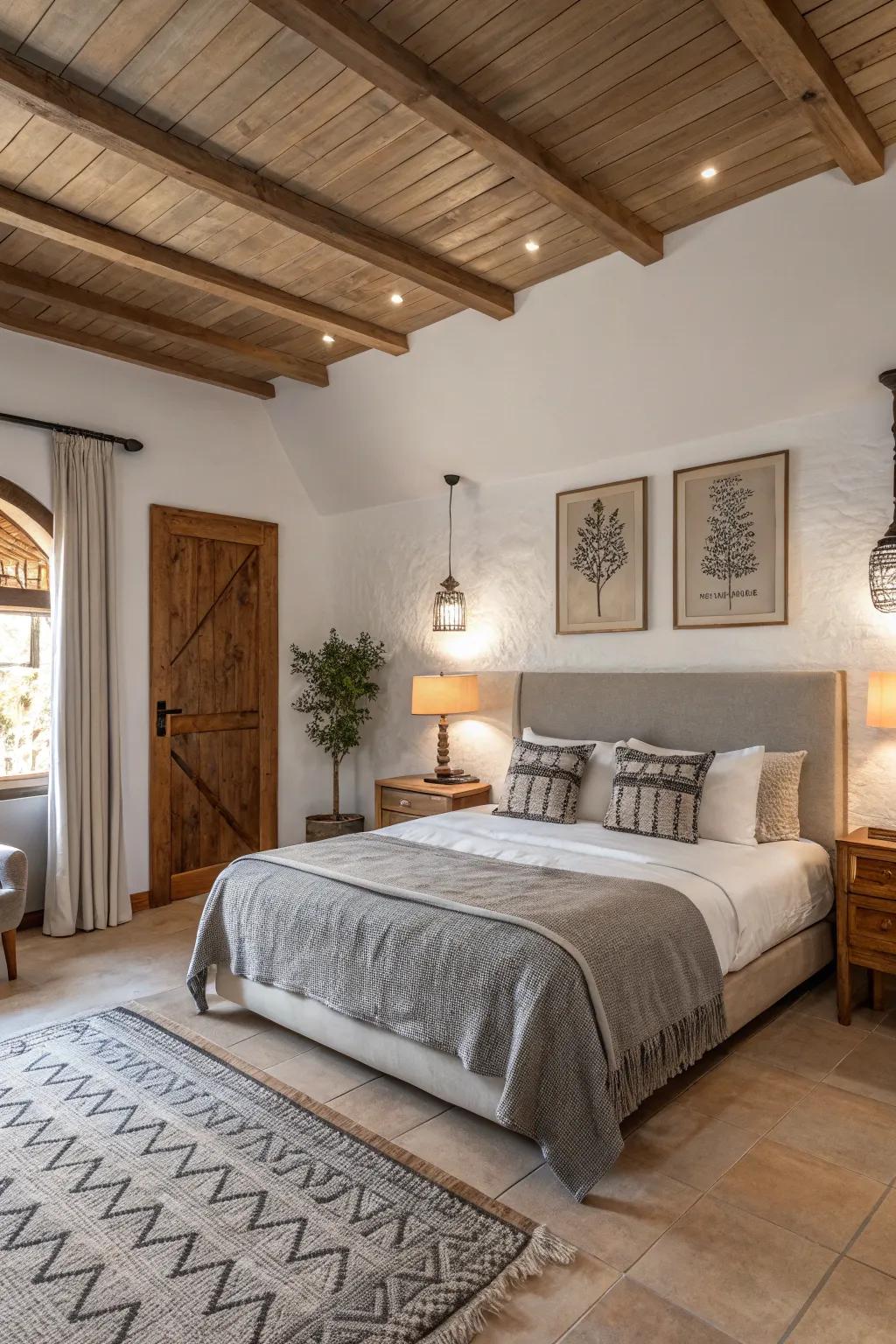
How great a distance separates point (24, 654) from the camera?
5098 millimetres

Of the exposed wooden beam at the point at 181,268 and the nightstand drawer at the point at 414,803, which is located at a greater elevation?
the exposed wooden beam at the point at 181,268

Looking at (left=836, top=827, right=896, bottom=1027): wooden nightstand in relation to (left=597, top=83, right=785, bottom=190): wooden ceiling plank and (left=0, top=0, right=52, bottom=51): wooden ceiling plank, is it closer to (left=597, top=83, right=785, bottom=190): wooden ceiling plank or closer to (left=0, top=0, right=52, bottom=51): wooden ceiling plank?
(left=597, top=83, right=785, bottom=190): wooden ceiling plank

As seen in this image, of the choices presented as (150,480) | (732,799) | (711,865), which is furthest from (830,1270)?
(150,480)

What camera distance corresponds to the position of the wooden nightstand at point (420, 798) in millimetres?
4742

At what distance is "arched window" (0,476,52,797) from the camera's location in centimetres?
474

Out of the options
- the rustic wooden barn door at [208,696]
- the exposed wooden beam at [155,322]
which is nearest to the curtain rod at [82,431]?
the rustic wooden barn door at [208,696]

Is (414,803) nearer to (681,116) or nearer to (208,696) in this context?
(208,696)

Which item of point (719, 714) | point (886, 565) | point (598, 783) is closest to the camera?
point (886, 565)

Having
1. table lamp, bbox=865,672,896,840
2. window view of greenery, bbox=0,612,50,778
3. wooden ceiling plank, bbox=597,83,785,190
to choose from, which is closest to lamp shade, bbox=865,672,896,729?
table lamp, bbox=865,672,896,840

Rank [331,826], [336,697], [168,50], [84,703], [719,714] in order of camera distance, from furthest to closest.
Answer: [336,697]
[331,826]
[84,703]
[719,714]
[168,50]

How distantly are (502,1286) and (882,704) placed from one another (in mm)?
2467

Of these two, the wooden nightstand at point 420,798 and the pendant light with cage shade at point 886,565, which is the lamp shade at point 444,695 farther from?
the pendant light with cage shade at point 886,565

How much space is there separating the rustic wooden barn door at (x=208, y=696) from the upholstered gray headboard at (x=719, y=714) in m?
1.84

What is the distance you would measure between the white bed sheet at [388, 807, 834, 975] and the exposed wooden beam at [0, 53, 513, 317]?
2.37m
